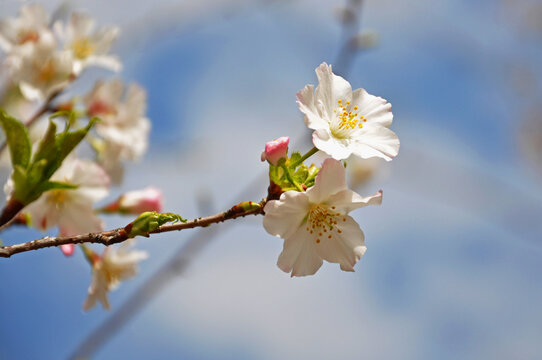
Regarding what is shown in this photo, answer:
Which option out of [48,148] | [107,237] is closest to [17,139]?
[48,148]

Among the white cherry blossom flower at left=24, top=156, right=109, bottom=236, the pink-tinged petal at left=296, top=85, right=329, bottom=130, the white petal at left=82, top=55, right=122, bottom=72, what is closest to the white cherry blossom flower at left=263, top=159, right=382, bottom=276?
the pink-tinged petal at left=296, top=85, right=329, bottom=130

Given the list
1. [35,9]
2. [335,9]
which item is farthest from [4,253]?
[335,9]

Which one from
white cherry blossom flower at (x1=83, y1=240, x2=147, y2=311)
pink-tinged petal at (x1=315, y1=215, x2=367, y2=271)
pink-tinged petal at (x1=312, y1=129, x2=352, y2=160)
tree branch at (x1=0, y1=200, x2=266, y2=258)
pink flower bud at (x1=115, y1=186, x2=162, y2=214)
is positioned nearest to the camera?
tree branch at (x1=0, y1=200, x2=266, y2=258)

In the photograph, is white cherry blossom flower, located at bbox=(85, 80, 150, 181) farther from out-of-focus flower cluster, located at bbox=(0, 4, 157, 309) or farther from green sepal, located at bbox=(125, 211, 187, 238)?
green sepal, located at bbox=(125, 211, 187, 238)

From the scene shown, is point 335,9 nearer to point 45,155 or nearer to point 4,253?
point 45,155

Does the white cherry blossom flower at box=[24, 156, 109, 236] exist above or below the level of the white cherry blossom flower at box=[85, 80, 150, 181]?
below

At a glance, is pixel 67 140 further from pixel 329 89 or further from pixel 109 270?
pixel 109 270

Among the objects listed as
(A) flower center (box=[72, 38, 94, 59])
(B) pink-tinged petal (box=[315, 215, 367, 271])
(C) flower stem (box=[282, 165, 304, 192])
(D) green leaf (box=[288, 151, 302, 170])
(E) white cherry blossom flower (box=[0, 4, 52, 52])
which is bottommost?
(B) pink-tinged petal (box=[315, 215, 367, 271])

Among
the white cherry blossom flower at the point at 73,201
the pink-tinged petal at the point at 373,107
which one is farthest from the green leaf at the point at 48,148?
the pink-tinged petal at the point at 373,107
